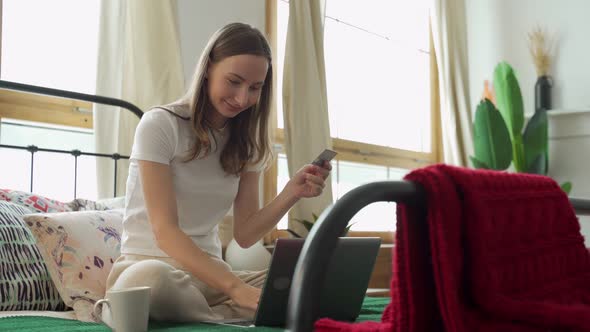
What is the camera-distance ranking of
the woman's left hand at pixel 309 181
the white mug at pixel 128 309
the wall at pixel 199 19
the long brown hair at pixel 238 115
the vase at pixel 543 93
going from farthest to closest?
the vase at pixel 543 93 < the wall at pixel 199 19 < the long brown hair at pixel 238 115 < the woman's left hand at pixel 309 181 < the white mug at pixel 128 309

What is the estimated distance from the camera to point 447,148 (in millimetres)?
4957

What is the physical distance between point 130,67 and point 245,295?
1.58 meters

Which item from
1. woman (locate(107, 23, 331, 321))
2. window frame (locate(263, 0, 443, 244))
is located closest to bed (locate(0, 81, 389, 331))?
woman (locate(107, 23, 331, 321))

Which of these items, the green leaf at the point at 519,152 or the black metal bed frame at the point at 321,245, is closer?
the black metal bed frame at the point at 321,245

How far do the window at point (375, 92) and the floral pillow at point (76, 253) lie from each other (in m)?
1.81

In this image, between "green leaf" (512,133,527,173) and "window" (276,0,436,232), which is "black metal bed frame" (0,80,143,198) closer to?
"window" (276,0,436,232)

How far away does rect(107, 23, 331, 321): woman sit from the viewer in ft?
5.42

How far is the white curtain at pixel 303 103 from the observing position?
11.7 ft

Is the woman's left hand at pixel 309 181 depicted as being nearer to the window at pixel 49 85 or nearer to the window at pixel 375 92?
the window at pixel 49 85

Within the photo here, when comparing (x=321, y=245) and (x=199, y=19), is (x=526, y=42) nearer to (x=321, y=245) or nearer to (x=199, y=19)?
(x=199, y=19)

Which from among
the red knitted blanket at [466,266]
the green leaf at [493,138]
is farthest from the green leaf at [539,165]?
the red knitted blanket at [466,266]

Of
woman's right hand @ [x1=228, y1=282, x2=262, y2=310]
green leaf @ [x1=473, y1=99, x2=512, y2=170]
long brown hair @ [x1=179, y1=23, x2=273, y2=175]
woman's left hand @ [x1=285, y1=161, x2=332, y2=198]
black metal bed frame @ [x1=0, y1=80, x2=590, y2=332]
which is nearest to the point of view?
black metal bed frame @ [x1=0, y1=80, x2=590, y2=332]

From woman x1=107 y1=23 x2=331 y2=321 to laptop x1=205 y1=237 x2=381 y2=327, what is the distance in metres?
0.14

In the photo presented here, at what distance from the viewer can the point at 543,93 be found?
4.71m
